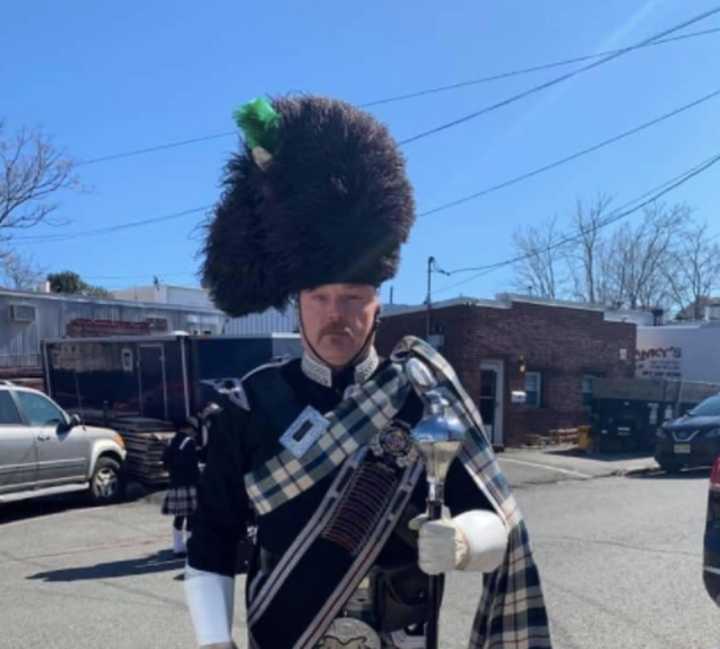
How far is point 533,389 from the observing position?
19531mm

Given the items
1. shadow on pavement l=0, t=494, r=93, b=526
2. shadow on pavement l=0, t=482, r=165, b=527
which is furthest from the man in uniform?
shadow on pavement l=0, t=482, r=165, b=527

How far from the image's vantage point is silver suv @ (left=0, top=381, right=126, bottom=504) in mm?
9656

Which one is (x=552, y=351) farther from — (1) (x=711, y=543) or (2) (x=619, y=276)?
(2) (x=619, y=276)

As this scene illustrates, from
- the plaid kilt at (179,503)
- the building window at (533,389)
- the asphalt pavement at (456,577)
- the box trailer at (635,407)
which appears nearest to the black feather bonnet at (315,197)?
the asphalt pavement at (456,577)

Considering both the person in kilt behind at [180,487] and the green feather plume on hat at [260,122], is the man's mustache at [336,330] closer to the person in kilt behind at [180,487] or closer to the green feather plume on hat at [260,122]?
the green feather plume on hat at [260,122]

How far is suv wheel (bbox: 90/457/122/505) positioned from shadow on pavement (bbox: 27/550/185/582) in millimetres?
3445

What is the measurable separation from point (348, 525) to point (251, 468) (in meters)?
0.30

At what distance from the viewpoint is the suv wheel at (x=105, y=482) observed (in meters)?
10.9

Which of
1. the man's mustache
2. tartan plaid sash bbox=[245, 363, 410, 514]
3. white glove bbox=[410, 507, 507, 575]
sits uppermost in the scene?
the man's mustache

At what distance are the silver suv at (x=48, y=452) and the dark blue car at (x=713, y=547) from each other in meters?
7.77

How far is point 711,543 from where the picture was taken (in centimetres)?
498

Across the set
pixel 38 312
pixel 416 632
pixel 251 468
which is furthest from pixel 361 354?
pixel 38 312

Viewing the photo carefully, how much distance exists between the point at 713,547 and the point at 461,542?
3798mm

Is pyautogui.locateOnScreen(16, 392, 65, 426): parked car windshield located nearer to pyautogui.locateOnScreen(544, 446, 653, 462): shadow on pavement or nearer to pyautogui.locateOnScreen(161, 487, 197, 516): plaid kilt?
pyautogui.locateOnScreen(161, 487, 197, 516): plaid kilt
